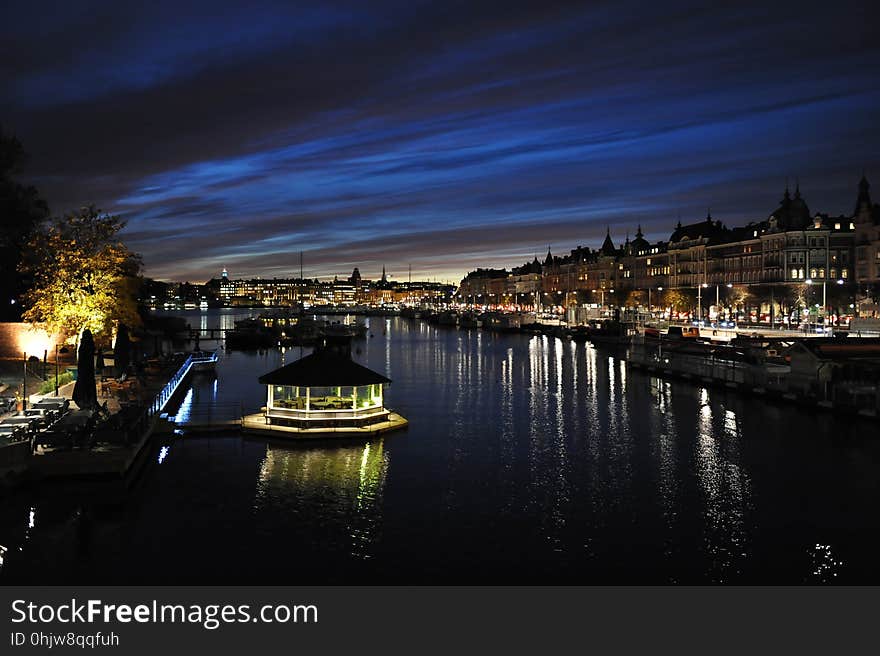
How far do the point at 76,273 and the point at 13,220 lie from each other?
9.68 meters

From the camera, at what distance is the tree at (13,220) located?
42.7 m

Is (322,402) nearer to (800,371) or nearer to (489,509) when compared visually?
(489,509)

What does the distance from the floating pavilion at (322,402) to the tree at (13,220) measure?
941 inches

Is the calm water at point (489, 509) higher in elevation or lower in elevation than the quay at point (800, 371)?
lower

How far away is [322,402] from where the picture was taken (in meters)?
27.8

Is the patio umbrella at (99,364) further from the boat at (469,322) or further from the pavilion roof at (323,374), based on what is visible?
the boat at (469,322)

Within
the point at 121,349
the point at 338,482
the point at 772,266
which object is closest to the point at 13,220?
the point at 121,349

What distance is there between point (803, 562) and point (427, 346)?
74.1 m

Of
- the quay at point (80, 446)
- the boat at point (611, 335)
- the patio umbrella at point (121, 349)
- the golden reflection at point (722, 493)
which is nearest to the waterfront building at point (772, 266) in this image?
the boat at point (611, 335)

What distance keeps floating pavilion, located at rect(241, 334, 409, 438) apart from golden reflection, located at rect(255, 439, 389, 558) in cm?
149

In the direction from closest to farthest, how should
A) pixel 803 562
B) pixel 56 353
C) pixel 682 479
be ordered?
pixel 803 562 → pixel 682 479 → pixel 56 353
